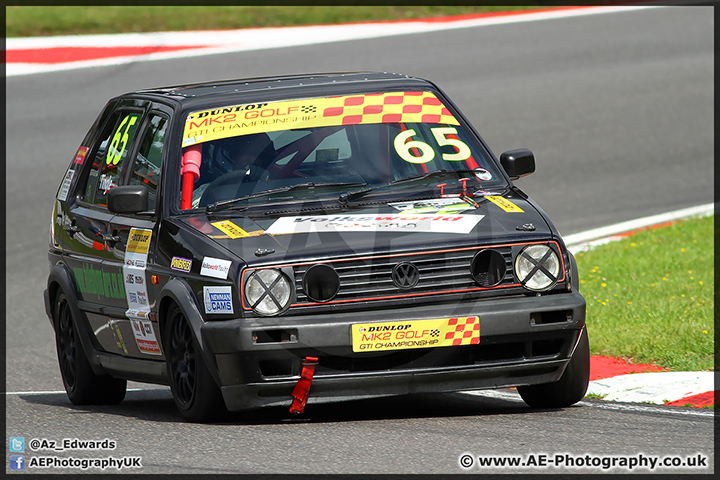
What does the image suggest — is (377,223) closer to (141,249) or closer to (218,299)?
(218,299)

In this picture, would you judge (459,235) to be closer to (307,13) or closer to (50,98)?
(50,98)

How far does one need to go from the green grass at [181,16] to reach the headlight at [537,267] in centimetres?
1797

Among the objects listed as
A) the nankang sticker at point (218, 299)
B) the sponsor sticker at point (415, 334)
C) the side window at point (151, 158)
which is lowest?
the sponsor sticker at point (415, 334)

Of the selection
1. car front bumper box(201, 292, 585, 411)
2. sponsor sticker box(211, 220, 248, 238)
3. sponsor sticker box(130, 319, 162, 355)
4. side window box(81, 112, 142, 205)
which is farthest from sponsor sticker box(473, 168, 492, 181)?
side window box(81, 112, 142, 205)

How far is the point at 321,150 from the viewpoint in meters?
7.58

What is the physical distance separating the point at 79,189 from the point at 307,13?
54.3 ft

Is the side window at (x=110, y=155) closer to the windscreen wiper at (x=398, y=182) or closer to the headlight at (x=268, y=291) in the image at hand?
the windscreen wiper at (x=398, y=182)

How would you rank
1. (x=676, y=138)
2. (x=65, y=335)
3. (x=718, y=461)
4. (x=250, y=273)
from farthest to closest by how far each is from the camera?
(x=676, y=138) → (x=65, y=335) → (x=250, y=273) → (x=718, y=461)

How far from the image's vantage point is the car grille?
657 centimetres

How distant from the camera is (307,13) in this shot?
2494 centimetres

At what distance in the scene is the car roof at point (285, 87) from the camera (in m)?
7.87

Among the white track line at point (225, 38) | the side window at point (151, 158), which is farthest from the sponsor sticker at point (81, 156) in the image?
the white track line at point (225, 38)

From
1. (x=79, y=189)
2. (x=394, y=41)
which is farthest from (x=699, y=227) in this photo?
(x=394, y=41)

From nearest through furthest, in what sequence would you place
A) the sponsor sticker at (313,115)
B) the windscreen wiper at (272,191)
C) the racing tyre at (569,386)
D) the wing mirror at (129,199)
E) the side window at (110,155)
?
the racing tyre at (569,386), the windscreen wiper at (272,191), the wing mirror at (129,199), the sponsor sticker at (313,115), the side window at (110,155)
